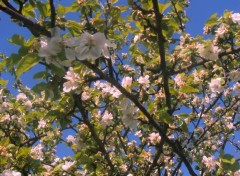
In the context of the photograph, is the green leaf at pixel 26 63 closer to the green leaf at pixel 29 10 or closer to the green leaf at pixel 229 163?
the green leaf at pixel 29 10

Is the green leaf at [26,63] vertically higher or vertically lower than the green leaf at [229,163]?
lower

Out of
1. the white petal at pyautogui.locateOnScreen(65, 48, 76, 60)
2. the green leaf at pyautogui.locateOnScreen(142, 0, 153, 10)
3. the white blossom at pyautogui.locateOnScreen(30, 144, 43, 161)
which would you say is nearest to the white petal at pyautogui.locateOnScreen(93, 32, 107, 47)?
the white petal at pyautogui.locateOnScreen(65, 48, 76, 60)

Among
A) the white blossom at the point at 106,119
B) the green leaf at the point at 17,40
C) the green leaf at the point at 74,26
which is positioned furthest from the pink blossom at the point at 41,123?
the green leaf at the point at 17,40

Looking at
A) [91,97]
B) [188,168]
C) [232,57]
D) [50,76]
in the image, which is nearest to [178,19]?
[232,57]

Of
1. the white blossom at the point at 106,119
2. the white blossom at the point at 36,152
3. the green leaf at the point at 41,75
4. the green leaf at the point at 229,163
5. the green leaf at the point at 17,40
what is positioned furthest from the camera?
the white blossom at the point at 106,119

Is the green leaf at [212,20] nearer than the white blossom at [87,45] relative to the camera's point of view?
No

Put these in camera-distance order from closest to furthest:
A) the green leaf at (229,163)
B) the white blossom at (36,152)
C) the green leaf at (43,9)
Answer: the green leaf at (43,9), the green leaf at (229,163), the white blossom at (36,152)

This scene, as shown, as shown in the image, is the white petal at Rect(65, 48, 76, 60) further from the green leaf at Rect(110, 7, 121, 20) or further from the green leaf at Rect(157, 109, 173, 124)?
the green leaf at Rect(110, 7, 121, 20)

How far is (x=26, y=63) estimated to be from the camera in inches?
90.2

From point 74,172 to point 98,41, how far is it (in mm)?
2644

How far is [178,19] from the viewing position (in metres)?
5.29

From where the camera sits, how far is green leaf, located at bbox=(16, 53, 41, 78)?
2.27 m

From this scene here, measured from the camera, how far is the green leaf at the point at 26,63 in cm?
227

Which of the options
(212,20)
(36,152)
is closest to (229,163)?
(212,20)
